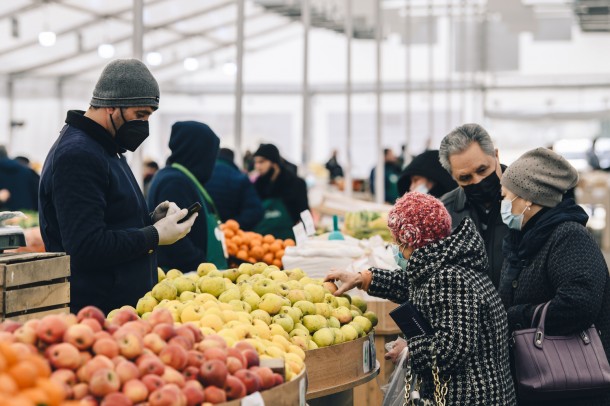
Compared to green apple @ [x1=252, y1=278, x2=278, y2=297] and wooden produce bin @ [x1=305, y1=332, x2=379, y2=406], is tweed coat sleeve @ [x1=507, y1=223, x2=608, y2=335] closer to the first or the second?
wooden produce bin @ [x1=305, y1=332, x2=379, y2=406]

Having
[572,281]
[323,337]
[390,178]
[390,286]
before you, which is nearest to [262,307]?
[323,337]

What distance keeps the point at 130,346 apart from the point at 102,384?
0.61 feet

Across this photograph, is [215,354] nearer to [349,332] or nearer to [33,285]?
[33,285]

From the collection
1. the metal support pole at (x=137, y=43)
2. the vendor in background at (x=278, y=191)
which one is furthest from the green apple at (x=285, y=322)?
the vendor in background at (x=278, y=191)

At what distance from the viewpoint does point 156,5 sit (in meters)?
18.7

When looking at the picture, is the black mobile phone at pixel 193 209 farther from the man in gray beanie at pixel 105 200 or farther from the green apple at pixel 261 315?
the green apple at pixel 261 315

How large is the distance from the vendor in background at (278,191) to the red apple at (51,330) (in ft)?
16.9

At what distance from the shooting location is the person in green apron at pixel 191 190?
14.9ft

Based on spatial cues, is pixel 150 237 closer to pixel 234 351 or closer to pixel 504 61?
pixel 234 351

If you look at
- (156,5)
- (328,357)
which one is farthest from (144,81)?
(156,5)

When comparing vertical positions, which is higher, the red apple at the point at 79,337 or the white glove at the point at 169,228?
the white glove at the point at 169,228

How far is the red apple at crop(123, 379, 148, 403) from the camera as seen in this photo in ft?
6.64

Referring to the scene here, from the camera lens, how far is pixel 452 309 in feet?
9.58

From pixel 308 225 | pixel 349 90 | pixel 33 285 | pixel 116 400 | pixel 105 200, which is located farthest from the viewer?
pixel 349 90
